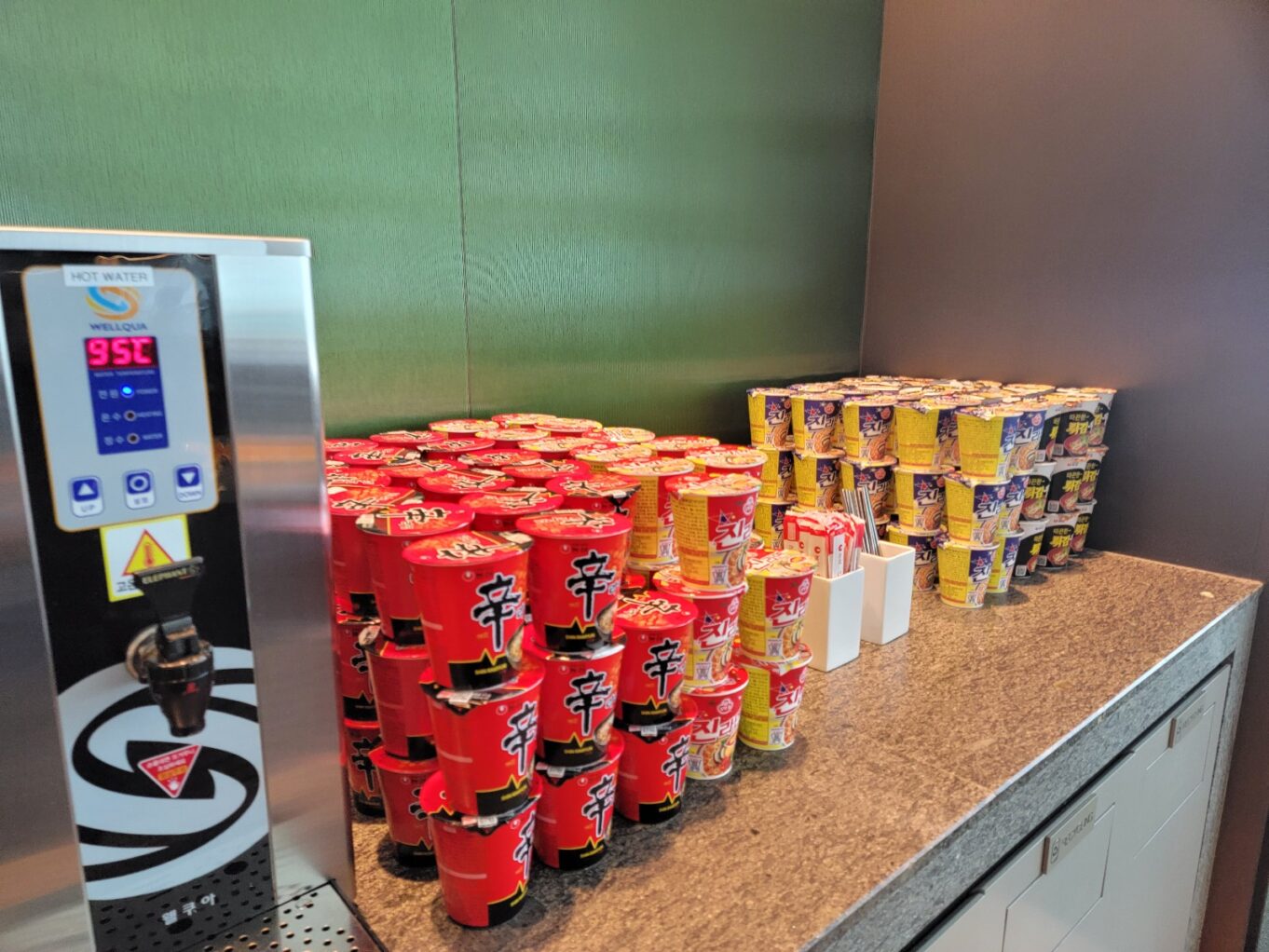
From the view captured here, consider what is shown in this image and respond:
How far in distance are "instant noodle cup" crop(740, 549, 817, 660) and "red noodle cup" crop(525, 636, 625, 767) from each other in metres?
0.32

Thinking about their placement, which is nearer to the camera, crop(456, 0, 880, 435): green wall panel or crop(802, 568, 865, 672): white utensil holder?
crop(802, 568, 865, 672): white utensil holder

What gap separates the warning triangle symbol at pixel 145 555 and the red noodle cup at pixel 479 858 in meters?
0.33

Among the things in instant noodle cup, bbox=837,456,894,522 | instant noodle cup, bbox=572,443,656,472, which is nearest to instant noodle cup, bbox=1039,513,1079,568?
instant noodle cup, bbox=837,456,894,522

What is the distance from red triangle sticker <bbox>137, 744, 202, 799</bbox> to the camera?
662 millimetres

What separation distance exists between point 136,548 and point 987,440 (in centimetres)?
149

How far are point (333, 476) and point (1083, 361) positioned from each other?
180 cm

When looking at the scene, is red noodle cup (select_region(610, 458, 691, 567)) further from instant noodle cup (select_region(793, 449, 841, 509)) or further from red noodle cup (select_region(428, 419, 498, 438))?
instant noodle cup (select_region(793, 449, 841, 509))

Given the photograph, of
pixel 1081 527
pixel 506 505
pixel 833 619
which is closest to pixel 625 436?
pixel 833 619

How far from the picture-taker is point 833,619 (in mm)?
1391

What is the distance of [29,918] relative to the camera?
623 millimetres

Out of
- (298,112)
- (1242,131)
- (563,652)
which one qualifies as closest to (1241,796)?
(1242,131)

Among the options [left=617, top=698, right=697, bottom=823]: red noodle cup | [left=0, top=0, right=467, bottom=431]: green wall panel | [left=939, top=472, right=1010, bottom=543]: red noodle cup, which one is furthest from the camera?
[left=939, top=472, right=1010, bottom=543]: red noodle cup

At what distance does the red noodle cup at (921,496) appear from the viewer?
68.4 inches

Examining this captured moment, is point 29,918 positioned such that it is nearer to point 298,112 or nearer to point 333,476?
point 333,476
